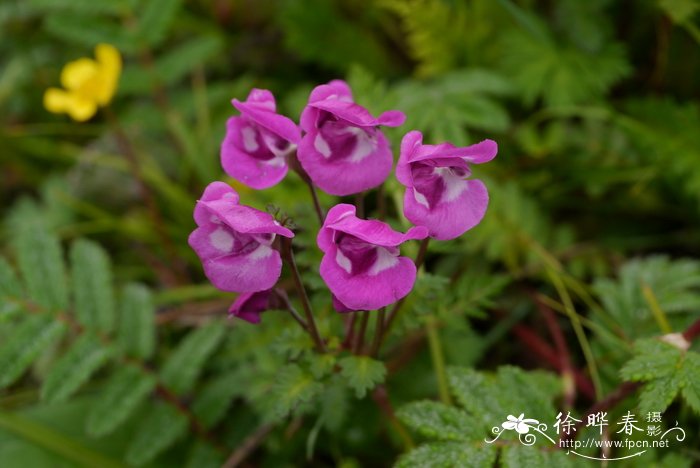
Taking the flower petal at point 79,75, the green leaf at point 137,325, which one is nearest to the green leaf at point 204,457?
the green leaf at point 137,325

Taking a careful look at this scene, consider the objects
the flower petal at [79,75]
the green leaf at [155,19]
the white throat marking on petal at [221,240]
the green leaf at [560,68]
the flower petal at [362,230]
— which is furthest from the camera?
the green leaf at [155,19]

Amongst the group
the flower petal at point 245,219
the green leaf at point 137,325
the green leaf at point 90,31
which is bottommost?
the green leaf at point 137,325

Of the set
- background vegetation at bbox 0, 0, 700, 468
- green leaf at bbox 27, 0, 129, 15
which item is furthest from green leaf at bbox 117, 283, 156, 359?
green leaf at bbox 27, 0, 129, 15

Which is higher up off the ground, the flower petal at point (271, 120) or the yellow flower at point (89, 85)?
the flower petal at point (271, 120)

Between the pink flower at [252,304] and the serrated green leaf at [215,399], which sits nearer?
the pink flower at [252,304]

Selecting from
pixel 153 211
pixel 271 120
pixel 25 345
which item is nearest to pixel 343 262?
pixel 271 120

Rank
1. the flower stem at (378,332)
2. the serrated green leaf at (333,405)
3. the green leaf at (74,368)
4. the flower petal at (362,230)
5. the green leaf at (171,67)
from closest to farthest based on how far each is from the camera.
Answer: the flower petal at (362,230) < the flower stem at (378,332) < the serrated green leaf at (333,405) < the green leaf at (74,368) < the green leaf at (171,67)

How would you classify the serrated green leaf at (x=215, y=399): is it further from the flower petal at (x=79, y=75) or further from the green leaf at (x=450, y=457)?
the flower petal at (x=79, y=75)

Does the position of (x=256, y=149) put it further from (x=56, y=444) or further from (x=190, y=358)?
(x=56, y=444)
